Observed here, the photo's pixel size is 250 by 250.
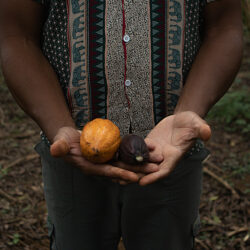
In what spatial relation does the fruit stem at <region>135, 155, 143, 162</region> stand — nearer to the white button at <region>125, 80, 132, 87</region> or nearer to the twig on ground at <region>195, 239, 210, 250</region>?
the white button at <region>125, 80, 132, 87</region>

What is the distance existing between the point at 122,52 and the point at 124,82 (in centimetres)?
12

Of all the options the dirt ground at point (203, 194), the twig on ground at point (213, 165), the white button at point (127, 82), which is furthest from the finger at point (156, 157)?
the twig on ground at point (213, 165)

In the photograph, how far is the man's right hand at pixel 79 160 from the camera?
112 centimetres

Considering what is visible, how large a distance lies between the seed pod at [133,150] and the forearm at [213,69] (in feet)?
0.66

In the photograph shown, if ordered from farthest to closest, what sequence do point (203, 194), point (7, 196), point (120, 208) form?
point (203, 194)
point (7, 196)
point (120, 208)

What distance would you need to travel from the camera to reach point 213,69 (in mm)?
1370

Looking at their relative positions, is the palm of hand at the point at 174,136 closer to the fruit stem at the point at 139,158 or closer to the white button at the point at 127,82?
the fruit stem at the point at 139,158

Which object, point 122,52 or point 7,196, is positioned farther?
point 7,196

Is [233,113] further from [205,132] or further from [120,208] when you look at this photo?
[205,132]

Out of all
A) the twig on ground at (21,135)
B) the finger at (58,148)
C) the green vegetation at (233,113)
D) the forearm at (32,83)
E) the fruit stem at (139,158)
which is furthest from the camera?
the green vegetation at (233,113)

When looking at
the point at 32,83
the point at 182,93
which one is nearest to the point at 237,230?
the point at 182,93

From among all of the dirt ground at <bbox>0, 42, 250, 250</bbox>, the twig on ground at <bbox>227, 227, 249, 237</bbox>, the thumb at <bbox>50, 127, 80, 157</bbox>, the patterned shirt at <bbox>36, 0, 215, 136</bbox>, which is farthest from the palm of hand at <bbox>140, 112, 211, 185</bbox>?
the twig on ground at <bbox>227, 227, 249, 237</bbox>

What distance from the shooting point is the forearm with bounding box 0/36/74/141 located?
4.29ft

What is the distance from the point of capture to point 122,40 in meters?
1.29
